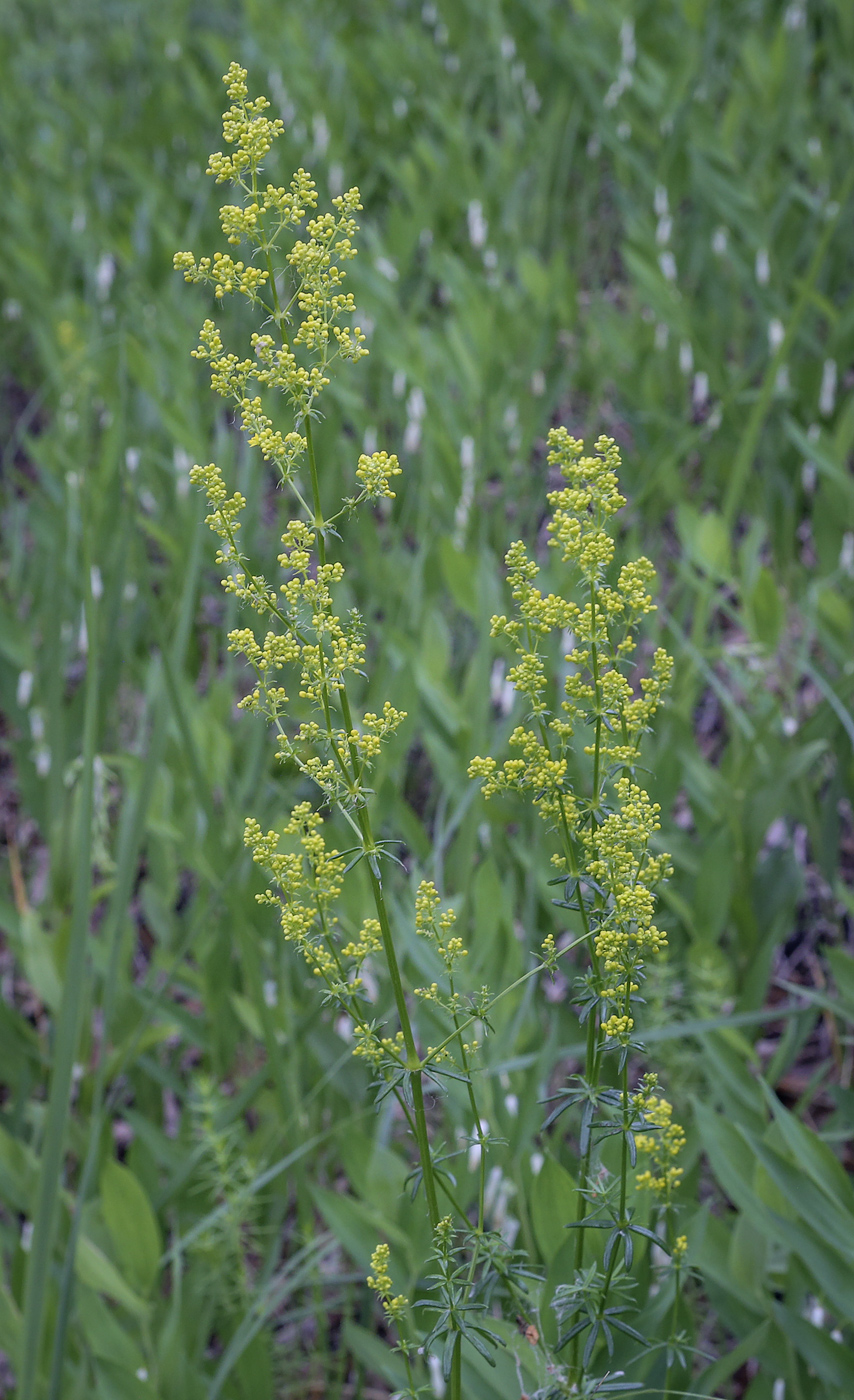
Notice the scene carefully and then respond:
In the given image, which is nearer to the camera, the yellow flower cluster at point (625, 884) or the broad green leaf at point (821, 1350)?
the yellow flower cluster at point (625, 884)

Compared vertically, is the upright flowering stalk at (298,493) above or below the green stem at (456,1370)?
above

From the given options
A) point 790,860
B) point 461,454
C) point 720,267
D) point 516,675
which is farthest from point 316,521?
point 720,267

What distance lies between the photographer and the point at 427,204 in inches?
129

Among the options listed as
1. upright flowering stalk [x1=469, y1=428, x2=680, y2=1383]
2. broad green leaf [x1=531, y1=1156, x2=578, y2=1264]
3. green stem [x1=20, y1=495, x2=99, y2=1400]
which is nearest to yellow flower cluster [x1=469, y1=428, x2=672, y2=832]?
upright flowering stalk [x1=469, y1=428, x2=680, y2=1383]

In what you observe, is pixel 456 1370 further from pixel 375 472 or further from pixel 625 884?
pixel 375 472

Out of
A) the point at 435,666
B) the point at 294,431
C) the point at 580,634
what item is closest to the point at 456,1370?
the point at 580,634

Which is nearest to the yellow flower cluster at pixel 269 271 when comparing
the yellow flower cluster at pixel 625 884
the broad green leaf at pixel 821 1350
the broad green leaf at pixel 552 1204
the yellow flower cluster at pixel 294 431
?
the yellow flower cluster at pixel 294 431

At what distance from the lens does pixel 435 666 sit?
2.04 metres

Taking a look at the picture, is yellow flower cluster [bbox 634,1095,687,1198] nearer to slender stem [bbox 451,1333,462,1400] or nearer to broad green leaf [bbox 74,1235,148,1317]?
slender stem [bbox 451,1333,462,1400]

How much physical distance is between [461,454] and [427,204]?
1.09 m

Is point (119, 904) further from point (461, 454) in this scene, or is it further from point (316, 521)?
point (461, 454)

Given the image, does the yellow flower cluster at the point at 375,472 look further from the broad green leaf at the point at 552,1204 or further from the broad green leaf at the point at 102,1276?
the broad green leaf at the point at 102,1276

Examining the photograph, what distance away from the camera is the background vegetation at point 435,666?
1.40 meters

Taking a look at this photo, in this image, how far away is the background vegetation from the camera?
140cm
